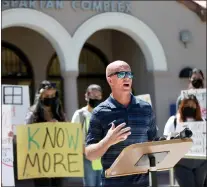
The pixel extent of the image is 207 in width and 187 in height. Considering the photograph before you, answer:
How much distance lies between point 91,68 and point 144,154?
437 inches

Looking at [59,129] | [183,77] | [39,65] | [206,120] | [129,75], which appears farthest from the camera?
[39,65]

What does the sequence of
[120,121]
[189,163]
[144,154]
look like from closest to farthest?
[144,154]
[120,121]
[189,163]

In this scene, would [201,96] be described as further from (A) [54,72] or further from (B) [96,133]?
(A) [54,72]

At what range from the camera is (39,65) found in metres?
13.0

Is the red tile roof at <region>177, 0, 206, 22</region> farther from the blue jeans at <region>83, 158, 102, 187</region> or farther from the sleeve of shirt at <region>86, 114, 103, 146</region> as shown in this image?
the sleeve of shirt at <region>86, 114, 103, 146</region>

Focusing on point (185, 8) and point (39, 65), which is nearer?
point (185, 8)

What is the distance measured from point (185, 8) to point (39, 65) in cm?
390

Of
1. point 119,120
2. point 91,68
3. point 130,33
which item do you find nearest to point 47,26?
point 130,33

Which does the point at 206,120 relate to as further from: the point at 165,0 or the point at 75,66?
the point at 165,0

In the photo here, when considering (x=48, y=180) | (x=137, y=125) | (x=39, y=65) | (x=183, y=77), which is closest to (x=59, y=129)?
(x=48, y=180)

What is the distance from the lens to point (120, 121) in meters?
3.48

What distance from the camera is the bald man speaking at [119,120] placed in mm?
3424

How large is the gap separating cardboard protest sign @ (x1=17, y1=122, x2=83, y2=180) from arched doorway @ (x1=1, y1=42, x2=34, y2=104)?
6.99 metres

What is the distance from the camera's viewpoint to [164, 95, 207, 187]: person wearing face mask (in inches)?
233
